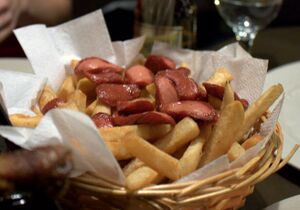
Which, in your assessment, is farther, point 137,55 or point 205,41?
point 205,41

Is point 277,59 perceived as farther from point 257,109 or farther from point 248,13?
point 257,109

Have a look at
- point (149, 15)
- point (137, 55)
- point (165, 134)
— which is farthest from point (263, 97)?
point (149, 15)

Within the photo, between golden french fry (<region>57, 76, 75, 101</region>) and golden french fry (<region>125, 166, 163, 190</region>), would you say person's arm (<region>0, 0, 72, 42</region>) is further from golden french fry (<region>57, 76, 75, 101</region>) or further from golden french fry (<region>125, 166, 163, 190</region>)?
golden french fry (<region>125, 166, 163, 190</region>)

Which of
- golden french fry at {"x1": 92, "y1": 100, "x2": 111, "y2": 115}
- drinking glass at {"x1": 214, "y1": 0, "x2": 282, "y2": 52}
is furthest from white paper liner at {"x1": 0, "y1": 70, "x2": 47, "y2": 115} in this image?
drinking glass at {"x1": 214, "y1": 0, "x2": 282, "y2": 52}

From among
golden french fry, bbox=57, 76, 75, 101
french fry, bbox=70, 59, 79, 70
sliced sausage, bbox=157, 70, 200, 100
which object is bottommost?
golden french fry, bbox=57, 76, 75, 101

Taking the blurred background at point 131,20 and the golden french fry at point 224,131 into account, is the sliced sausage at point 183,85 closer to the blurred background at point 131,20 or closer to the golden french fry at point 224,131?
the golden french fry at point 224,131

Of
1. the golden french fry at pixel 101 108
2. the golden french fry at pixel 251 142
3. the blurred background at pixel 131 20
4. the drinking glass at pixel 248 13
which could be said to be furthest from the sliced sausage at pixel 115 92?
the blurred background at pixel 131 20

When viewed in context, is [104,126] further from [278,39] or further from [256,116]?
[278,39]

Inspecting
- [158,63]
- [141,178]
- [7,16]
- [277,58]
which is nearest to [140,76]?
[158,63]
